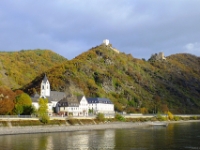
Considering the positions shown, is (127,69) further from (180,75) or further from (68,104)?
(68,104)

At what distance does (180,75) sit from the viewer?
645 ft

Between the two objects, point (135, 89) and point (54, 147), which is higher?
point (135, 89)

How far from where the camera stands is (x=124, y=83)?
15062 cm

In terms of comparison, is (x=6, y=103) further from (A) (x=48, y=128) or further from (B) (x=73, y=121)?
(B) (x=73, y=121)

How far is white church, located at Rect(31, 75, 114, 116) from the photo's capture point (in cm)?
9756

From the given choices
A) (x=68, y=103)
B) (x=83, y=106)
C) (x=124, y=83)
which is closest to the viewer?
(x=68, y=103)

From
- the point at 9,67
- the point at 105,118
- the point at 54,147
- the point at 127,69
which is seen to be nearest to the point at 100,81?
the point at 127,69

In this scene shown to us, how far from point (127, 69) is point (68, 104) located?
72999 mm

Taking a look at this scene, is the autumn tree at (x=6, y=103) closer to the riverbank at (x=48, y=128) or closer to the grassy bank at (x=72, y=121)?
the grassy bank at (x=72, y=121)

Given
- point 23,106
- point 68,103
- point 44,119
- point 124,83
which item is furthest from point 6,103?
point 124,83

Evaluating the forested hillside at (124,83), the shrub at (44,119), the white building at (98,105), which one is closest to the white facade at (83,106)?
the white building at (98,105)

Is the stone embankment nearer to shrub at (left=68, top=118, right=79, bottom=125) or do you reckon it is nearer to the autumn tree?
shrub at (left=68, top=118, right=79, bottom=125)

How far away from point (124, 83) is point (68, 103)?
5783 cm

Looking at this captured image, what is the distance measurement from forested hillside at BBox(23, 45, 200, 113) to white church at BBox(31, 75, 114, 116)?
45.3 feet
